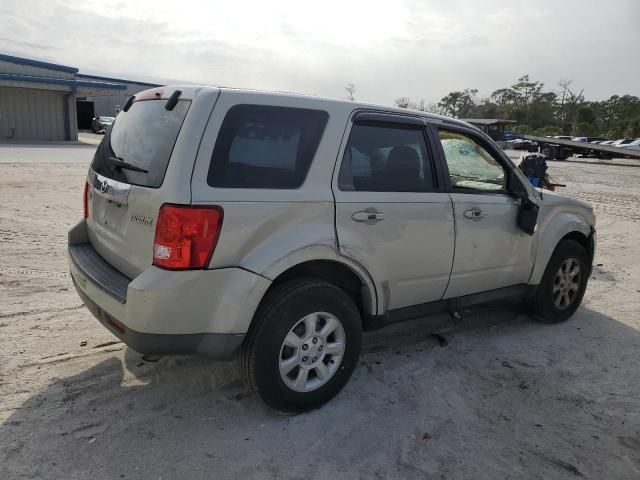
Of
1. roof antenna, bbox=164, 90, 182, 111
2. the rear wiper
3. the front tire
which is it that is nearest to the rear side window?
roof antenna, bbox=164, 90, 182, 111

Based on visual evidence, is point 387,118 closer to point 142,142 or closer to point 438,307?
point 438,307

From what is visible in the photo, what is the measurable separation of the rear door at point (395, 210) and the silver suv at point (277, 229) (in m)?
0.01

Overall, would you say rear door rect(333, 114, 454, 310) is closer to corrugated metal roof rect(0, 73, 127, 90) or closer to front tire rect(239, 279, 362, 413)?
front tire rect(239, 279, 362, 413)

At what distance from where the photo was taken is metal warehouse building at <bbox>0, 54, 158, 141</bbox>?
1133 inches

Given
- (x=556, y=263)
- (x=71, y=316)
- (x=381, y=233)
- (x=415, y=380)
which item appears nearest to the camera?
(x=381, y=233)

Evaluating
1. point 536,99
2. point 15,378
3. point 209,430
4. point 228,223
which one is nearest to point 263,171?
point 228,223

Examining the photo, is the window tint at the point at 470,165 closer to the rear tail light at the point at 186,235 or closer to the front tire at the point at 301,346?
the front tire at the point at 301,346

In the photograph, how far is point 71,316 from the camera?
439 centimetres

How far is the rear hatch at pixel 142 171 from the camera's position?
2.72 meters

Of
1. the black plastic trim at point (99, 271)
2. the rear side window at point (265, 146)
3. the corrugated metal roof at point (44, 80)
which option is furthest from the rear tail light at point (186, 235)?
the corrugated metal roof at point (44, 80)

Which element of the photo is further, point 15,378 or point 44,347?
point 44,347

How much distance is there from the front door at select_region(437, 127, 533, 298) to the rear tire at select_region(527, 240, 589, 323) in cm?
A: 45

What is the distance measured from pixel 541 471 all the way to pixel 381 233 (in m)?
1.61

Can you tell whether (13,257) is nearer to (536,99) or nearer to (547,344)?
(547,344)
